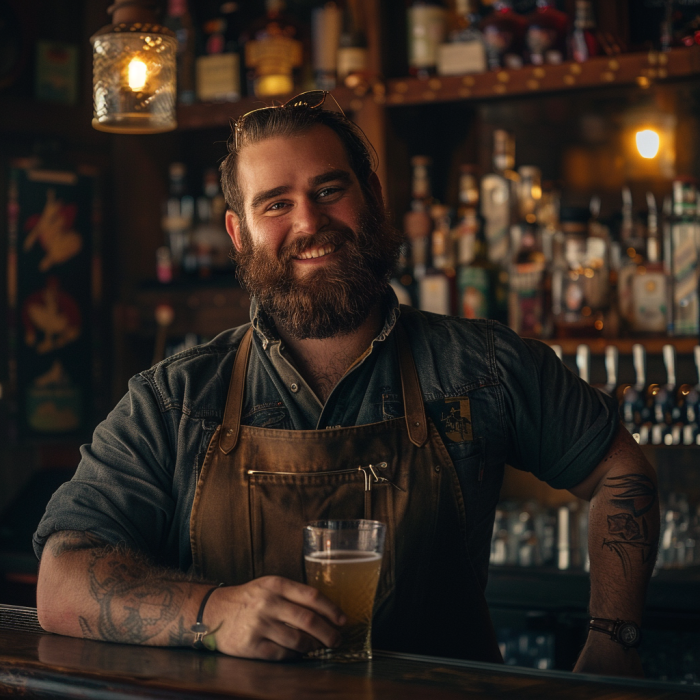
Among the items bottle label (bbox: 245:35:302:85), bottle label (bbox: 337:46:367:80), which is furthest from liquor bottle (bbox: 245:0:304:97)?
bottle label (bbox: 337:46:367:80)

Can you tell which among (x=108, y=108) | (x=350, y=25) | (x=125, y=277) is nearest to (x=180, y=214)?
(x=125, y=277)

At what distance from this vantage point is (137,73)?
6.03ft

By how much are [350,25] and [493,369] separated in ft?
5.33

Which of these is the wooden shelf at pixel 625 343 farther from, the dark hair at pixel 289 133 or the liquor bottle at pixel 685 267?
the dark hair at pixel 289 133

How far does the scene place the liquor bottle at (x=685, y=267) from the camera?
255 centimetres

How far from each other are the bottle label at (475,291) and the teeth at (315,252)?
1.16 metres

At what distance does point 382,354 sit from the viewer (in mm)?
1673

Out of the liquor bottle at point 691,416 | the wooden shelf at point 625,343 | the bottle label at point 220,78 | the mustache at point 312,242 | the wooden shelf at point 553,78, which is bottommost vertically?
the liquor bottle at point 691,416

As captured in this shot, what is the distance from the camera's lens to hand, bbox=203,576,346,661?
3.72 feet

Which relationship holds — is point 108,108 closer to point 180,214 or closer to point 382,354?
point 382,354

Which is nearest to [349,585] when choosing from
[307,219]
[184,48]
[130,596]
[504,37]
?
[130,596]

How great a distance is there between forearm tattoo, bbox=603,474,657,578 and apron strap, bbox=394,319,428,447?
1.05 feet

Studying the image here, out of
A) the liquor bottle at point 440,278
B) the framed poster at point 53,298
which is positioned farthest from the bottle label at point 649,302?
the framed poster at point 53,298

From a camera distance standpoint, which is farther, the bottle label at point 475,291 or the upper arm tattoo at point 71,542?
the bottle label at point 475,291
